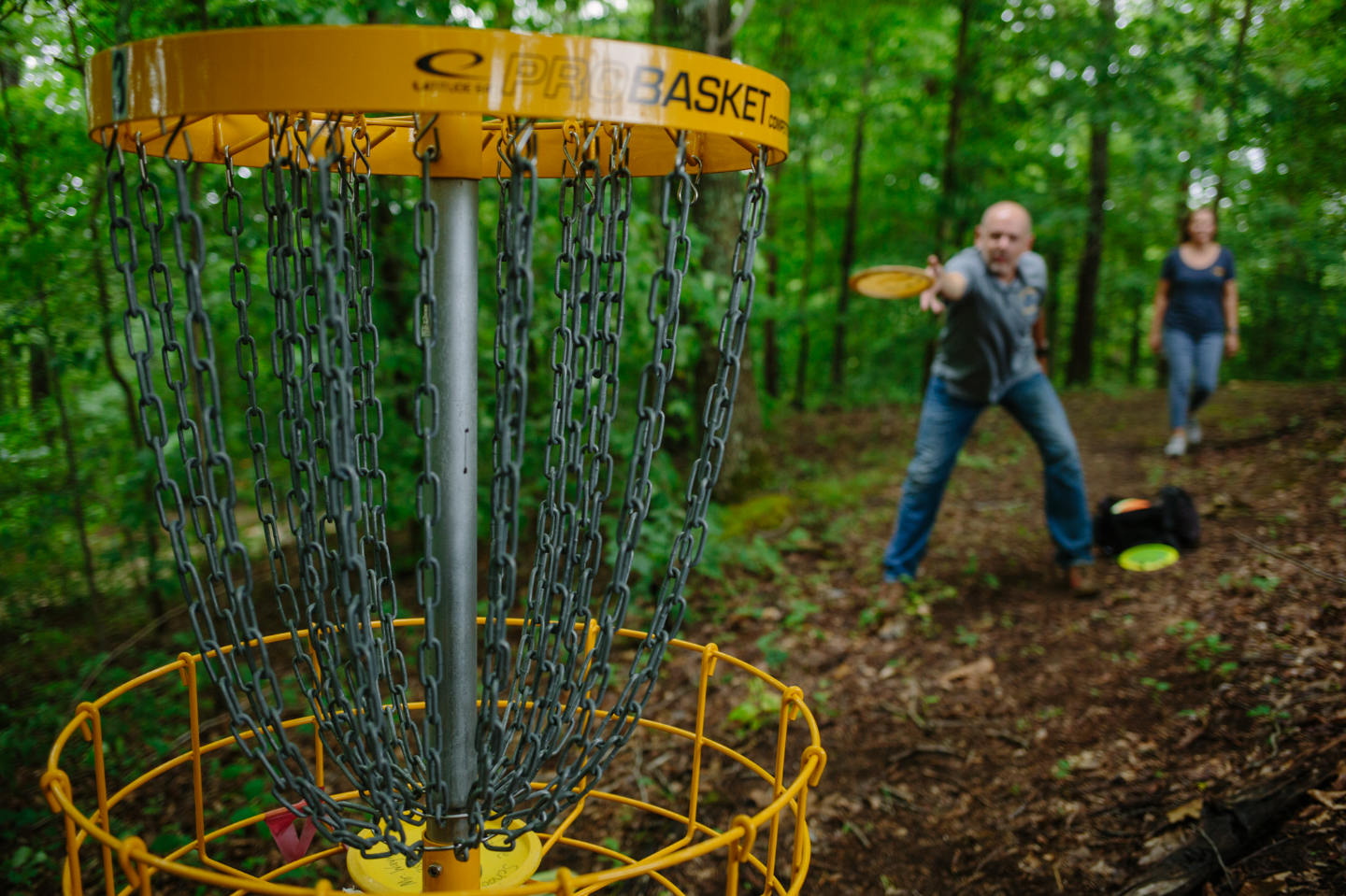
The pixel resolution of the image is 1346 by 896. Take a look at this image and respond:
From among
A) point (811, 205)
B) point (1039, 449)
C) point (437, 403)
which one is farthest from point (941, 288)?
point (811, 205)

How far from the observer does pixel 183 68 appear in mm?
964

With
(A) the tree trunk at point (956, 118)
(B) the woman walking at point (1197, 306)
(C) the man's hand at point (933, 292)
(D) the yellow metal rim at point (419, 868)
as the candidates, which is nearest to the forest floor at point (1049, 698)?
(B) the woman walking at point (1197, 306)

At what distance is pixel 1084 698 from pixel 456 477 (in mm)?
2923

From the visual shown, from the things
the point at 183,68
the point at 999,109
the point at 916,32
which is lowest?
the point at 183,68

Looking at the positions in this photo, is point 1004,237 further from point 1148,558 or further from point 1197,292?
point 1197,292

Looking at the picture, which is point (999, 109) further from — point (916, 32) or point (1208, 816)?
point (1208, 816)

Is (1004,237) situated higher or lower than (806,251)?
lower

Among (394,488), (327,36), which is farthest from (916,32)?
(327,36)

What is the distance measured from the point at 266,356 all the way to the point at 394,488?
2.17 metres

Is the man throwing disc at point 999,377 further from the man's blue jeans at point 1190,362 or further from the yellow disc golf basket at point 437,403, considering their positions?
the yellow disc golf basket at point 437,403

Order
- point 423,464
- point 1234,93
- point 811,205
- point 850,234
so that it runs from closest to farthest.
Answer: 1. point 423,464
2. point 1234,93
3. point 850,234
4. point 811,205

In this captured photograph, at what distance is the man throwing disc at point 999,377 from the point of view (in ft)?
12.9

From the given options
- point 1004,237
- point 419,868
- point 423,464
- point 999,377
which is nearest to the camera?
point 423,464

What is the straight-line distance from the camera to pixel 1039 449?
161 inches
